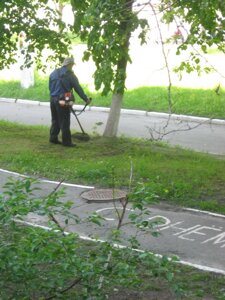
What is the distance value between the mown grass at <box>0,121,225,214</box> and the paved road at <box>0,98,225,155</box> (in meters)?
1.06

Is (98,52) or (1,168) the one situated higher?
(98,52)

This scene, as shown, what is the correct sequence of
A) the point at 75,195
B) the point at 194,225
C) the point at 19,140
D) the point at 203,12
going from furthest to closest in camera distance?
the point at 19,140 → the point at 75,195 → the point at 203,12 → the point at 194,225

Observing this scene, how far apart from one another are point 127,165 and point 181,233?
11.5ft

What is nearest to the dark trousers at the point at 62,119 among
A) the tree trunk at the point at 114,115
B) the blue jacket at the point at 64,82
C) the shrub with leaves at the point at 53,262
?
the blue jacket at the point at 64,82

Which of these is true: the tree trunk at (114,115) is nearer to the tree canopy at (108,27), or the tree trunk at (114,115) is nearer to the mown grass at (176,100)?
the tree canopy at (108,27)

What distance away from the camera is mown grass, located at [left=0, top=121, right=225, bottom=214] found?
29.6ft

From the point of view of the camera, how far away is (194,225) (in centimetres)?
761

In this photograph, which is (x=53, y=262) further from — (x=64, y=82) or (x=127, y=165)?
(x=64, y=82)

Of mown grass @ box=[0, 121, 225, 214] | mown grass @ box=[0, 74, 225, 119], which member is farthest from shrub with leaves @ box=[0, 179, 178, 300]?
mown grass @ box=[0, 74, 225, 119]

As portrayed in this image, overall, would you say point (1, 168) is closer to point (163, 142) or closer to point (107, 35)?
point (107, 35)

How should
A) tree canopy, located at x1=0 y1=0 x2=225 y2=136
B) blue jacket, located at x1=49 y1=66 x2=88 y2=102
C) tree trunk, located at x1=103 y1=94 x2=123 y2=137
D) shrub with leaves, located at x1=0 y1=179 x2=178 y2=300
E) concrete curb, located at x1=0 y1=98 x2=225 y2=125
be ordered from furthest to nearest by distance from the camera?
concrete curb, located at x1=0 y1=98 x2=225 y2=125 < tree trunk, located at x1=103 y1=94 x2=123 y2=137 < blue jacket, located at x1=49 y1=66 x2=88 y2=102 < tree canopy, located at x1=0 y1=0 x2=225 y2=136 < shrub with leaves, located at x1=0 y1=179 x2=178 y2=300

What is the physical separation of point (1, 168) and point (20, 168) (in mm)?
411

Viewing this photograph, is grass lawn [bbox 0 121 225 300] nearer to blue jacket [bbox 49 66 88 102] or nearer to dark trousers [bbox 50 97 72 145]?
dark trousers [bbox 50 97 72 145]

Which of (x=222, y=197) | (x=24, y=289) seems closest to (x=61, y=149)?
(x=222, y=197)
